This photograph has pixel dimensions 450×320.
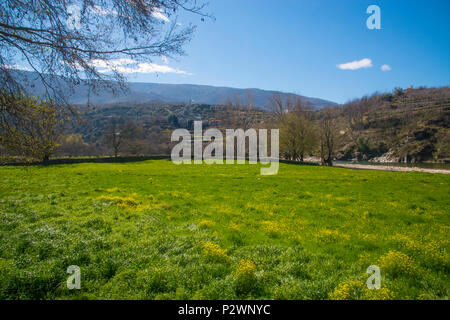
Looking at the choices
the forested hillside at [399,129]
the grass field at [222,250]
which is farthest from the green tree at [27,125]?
the forested hillside at [399,129]

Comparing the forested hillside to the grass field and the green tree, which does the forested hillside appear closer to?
the grass field

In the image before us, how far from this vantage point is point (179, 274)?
4723mm

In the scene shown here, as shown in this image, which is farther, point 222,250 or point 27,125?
point 27,125

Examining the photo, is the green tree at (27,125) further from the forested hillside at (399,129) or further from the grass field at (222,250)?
the forested hillside at (399,129)

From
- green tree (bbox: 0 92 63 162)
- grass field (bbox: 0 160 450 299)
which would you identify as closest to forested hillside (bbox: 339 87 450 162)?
grass field (bbox: 0 160 450 299)

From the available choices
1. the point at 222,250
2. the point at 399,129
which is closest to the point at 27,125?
the point at 222,250

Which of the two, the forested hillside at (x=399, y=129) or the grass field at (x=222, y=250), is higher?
the forested hillside at (x=399, y=129)

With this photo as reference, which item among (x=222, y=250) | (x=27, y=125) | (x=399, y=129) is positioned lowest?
(x=222, y=250)

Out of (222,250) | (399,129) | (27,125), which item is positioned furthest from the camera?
(399,129)

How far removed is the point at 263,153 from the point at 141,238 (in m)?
47.7

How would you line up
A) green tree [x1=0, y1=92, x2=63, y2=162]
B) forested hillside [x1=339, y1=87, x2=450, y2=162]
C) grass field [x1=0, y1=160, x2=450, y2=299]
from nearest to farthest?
grass field [x1=0, y1=160, x2=450, y2=299], green tree [x1=0, y1=92, x2=63, y2=162], forested hillside [x1=339, y1=87, x2=450, y2=162]

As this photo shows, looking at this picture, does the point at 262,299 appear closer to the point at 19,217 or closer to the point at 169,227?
the point at 169,227

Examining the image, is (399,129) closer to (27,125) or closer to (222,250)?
(222,250)
